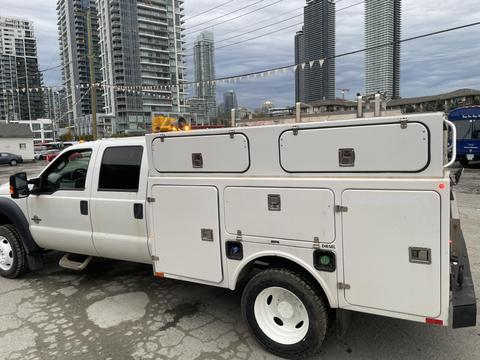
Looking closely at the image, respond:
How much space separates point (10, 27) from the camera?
3391cm

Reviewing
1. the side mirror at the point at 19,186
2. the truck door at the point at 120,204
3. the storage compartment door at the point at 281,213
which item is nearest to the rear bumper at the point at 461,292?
the storage compartment door at the point at 281,213

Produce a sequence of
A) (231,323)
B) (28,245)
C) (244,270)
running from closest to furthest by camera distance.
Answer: (244,270) → (231,323) → (28,245)

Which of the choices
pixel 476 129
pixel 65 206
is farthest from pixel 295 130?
pixel 476 129

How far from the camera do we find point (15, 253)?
17.1ft

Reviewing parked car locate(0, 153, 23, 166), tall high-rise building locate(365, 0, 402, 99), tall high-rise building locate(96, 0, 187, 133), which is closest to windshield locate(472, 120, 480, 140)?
tall high-rise building locate(365, 0, 402, 99)

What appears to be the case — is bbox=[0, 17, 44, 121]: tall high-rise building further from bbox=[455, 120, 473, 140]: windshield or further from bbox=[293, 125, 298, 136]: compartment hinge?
bbox=[293, 125, 298, 136]: compartment hinge

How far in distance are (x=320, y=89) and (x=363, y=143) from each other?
1308 cm

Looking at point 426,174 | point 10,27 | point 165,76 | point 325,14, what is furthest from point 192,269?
point 10,27

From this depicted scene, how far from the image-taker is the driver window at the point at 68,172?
4.71m

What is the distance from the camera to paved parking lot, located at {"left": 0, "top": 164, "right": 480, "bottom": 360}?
3.36m

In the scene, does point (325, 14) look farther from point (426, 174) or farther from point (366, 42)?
point (426, 174)

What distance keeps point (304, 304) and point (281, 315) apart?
320mm

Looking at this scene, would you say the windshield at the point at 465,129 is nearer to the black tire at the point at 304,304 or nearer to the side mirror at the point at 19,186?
the black tire at the point at 304,304

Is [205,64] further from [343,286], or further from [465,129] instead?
[343,286]
